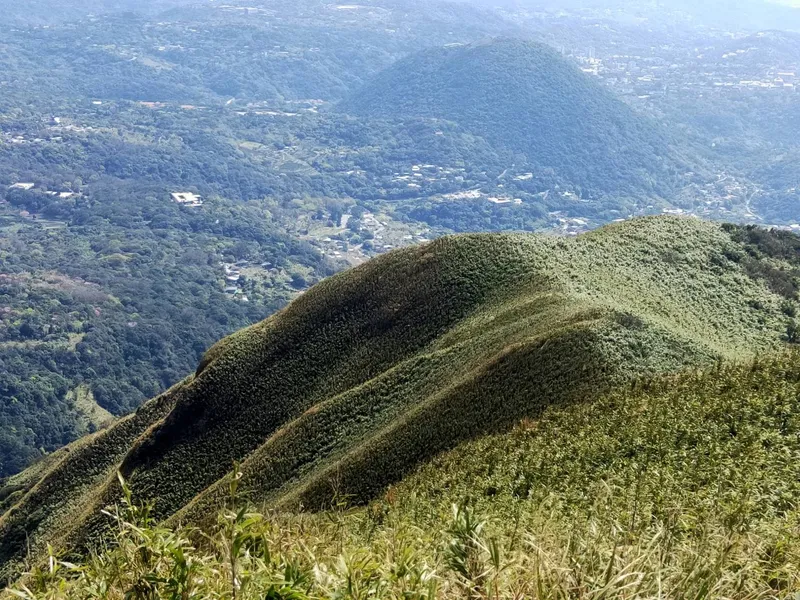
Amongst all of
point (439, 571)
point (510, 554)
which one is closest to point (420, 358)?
point (510, 554)

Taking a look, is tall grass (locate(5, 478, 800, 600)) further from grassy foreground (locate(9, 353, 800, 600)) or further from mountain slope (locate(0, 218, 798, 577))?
mountain slope (locate(0, 218, 798, 577))

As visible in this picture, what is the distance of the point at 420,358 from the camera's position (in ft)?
147

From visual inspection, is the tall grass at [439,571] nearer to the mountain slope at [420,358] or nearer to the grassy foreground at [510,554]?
the grassy foreground at [510,554]

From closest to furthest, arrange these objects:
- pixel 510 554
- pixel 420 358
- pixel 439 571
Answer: pixel 439 571
pixel 510 554
pixel 420 358

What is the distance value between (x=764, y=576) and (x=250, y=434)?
139ft

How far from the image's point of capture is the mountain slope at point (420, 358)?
33375 millimetres

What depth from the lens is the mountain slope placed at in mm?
33375

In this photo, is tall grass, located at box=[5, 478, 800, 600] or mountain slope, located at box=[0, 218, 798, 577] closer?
tall grass, located at box=[5, 478, 800, 600]

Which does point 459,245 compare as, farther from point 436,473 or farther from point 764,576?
point 764,576

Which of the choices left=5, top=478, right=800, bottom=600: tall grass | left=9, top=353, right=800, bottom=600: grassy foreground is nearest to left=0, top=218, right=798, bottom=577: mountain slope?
left=9, top=353, right=800, bottom=600: grassy foreground

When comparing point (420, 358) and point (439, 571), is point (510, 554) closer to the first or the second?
point (439, 571)

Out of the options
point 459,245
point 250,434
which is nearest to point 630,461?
point 250,434

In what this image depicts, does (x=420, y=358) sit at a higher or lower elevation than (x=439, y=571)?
lower

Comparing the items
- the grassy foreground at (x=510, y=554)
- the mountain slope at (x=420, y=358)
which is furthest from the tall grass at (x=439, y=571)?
the mountain slope at (x=420, y=358)
